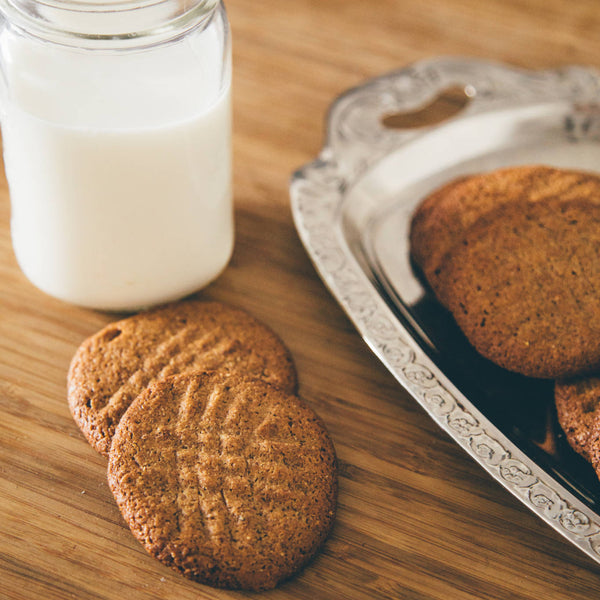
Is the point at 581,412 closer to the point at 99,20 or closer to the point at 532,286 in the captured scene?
the point at 532,286

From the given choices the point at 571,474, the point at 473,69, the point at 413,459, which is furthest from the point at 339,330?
the point at 473,69

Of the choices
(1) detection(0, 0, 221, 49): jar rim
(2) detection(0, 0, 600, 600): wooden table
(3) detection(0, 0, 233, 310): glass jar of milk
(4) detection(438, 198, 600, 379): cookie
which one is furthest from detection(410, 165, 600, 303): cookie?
(1) detection(0, 0, 221, 49): jar rim

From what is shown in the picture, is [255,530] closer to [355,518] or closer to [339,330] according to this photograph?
[355,518]

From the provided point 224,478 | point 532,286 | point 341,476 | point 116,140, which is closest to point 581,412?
point 532,286

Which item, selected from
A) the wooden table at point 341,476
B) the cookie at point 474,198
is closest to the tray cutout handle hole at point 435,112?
the wooden table at point 341,476

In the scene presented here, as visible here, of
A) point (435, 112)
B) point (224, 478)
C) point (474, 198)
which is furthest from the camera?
point (435, 112)

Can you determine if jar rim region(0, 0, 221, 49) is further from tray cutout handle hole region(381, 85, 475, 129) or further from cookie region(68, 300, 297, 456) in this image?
tray cutout handle hole region(381, 85, 475, 129)

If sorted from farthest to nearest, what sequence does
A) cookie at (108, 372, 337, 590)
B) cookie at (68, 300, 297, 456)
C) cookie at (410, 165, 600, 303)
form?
cookie at (410, 165, 600, 303)
cookie at (68, 300, 297, 456)
cookie at (108, 372, 337, 590)
